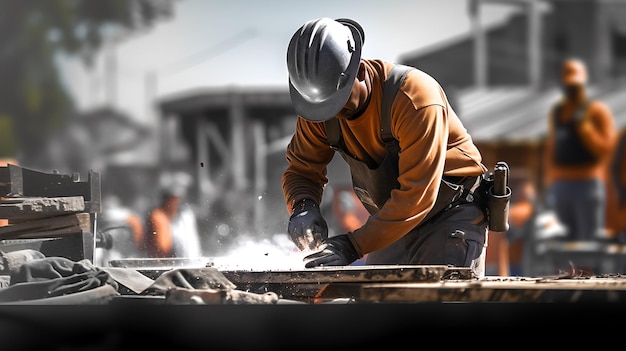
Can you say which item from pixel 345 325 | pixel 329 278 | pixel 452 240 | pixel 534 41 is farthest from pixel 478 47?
pixel 345 325

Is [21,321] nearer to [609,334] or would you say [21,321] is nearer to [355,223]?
[609,334]

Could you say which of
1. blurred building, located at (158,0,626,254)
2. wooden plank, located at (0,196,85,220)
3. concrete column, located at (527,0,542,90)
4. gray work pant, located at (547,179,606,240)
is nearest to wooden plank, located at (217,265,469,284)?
wooden plank, located at (0,196,85,220)

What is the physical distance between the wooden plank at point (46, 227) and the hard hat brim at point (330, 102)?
102 centimetres

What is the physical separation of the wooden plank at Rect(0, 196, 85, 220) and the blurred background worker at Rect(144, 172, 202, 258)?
233 cm

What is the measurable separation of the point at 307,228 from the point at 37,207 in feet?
3.52

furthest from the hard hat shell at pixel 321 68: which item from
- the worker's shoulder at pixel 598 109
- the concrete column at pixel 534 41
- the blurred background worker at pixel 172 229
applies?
the concrete column at pixel 534 41

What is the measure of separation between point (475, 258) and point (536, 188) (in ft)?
19.0

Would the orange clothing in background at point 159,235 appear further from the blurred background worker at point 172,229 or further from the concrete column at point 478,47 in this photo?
the concrete column at point 478,47

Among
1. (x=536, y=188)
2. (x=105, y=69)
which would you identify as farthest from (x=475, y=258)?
(x=105, y=69)

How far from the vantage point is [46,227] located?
3820 mm

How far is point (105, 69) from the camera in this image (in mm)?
14117

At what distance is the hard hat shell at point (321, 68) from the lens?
3.63 metres

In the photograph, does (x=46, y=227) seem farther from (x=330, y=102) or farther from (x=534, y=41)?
(x=534, y=41)

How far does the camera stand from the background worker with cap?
3.59 metres
